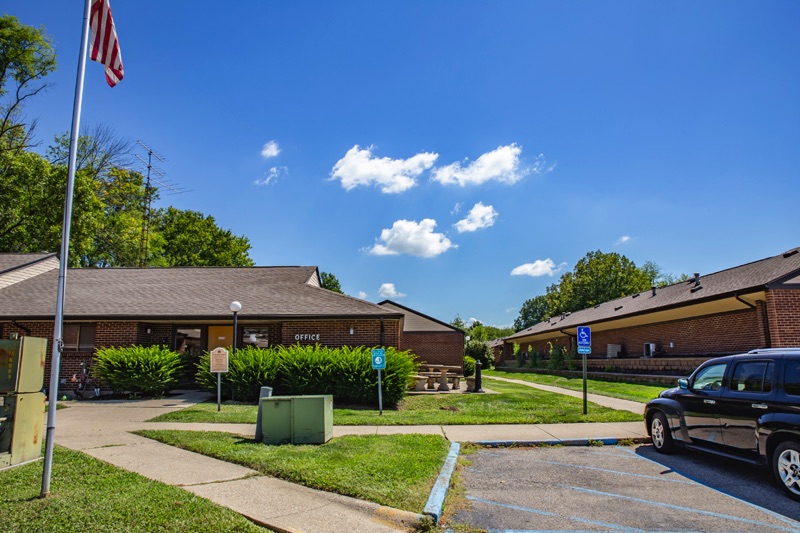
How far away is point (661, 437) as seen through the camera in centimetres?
816

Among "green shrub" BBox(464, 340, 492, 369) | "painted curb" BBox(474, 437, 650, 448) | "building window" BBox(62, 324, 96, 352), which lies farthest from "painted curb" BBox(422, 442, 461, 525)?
"green shrub" BBox(464, 340, 492, 369)

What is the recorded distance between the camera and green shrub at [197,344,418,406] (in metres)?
14.0

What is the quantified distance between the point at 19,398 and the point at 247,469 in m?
2.74

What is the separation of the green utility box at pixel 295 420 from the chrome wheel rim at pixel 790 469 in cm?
621

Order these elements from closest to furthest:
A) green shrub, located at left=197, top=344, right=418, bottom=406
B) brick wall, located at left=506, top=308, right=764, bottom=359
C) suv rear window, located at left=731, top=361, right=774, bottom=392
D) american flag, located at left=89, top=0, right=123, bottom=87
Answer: suv rear window, located at left=731, top=361, right=774, bottom=392 < american flag, located at left=89, top=0, right=123, bottom=87 < green shrub, located at left=197, top=344, right=418, bottom=406 < brick wall, located at left=506, top=308, right=764, bottom=359

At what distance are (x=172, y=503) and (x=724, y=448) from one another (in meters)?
6.91

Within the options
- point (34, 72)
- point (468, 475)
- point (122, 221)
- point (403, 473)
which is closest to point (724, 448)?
point (468, 475)

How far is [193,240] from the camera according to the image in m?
47.1

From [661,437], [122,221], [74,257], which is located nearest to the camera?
[661,437]

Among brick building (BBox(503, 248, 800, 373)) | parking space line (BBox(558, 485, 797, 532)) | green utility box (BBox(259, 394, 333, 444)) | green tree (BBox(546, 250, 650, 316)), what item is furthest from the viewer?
green tree (BBox(546, 250, 650, 316))

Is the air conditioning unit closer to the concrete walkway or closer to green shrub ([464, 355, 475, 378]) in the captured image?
green shrub ([464, 355, 475, 378])

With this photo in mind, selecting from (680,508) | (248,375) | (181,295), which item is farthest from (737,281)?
(181,295)

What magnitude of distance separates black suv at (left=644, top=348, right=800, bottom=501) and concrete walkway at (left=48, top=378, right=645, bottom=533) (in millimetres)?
1554

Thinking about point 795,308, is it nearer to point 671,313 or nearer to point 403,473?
point 671,313
